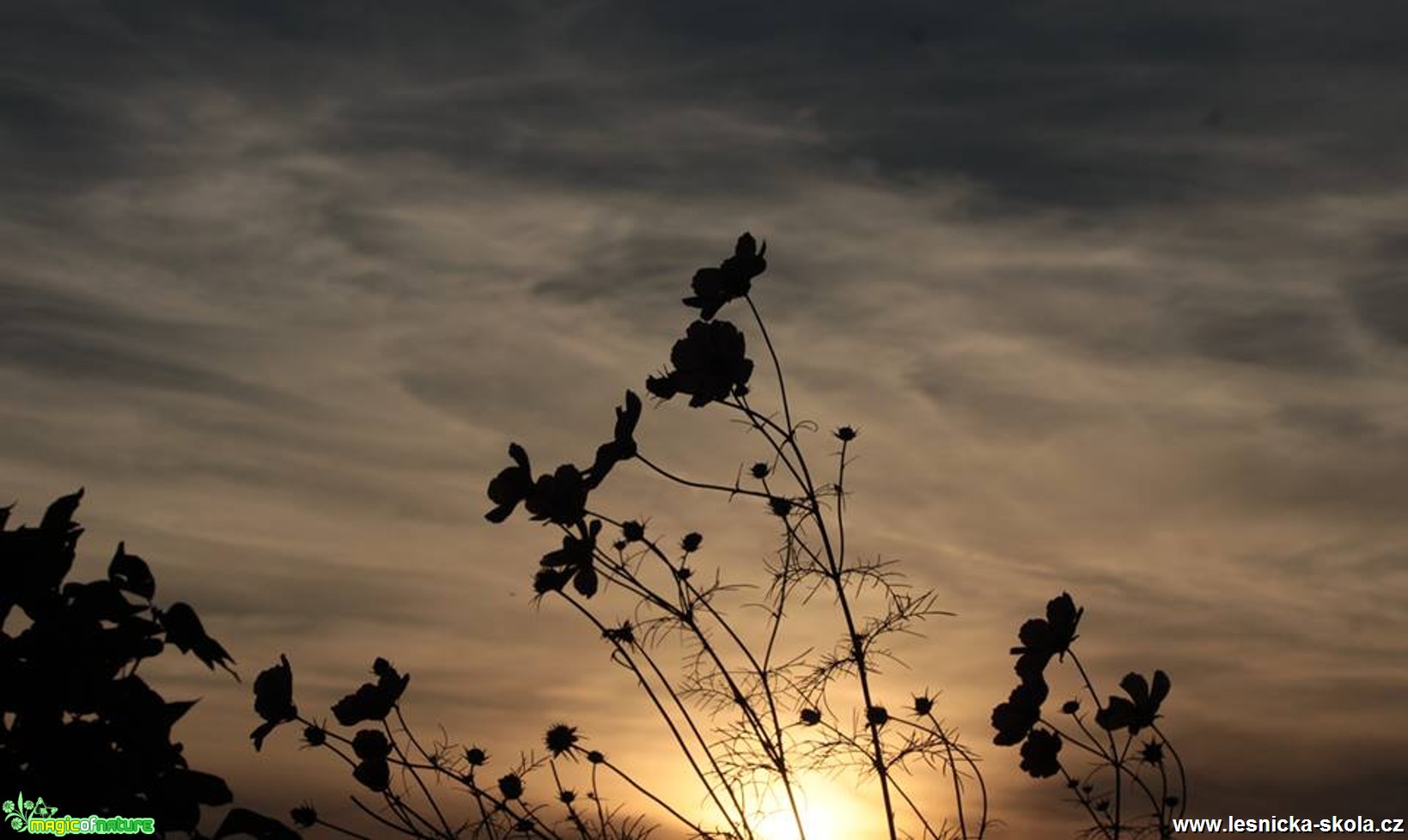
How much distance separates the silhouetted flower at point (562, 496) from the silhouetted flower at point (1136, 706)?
157 cm

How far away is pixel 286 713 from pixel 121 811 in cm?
157

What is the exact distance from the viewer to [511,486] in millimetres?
4312

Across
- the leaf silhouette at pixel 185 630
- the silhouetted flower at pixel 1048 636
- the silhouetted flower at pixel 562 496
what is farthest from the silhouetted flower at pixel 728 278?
the leaf silhouette at pixel 185 630

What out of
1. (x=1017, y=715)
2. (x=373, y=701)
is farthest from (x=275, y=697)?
(x=1017, y=715)

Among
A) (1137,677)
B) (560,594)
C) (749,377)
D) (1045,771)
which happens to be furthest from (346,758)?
(1137,677)

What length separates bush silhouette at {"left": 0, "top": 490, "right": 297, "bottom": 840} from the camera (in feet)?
9.20

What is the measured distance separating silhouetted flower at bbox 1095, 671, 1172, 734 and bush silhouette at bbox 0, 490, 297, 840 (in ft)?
8.16

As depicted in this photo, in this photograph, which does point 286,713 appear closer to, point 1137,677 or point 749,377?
point 749,377

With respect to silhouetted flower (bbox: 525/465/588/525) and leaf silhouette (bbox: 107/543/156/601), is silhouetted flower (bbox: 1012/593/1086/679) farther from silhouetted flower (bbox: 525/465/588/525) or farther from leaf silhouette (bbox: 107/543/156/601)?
leaf silhouette (bbox: 107/543/156/601)

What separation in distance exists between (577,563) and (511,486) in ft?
0.98

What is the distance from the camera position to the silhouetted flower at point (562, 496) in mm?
4234

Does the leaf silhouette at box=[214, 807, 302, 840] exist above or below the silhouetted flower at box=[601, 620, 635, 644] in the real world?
below

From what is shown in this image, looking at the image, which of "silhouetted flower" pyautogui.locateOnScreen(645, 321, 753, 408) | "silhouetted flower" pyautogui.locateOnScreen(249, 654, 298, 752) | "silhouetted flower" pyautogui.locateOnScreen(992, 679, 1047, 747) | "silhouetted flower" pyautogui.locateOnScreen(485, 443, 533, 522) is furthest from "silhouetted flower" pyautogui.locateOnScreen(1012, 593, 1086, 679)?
"silhouetted flower" pyautogui.locateOnScreen(249, 654, 298, 752)

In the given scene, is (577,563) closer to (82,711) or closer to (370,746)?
(370,746)
